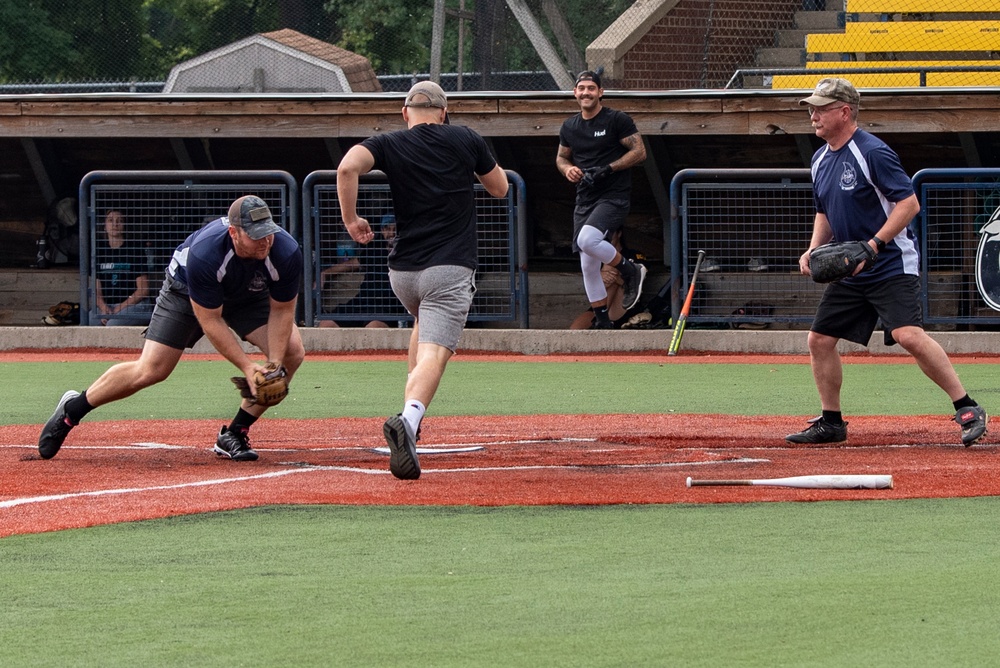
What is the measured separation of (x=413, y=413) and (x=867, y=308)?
2.54 m

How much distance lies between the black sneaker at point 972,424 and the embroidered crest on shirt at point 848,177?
1.23m

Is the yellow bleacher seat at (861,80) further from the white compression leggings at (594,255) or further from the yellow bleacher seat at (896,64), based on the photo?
the white compression leggings at (594,255)

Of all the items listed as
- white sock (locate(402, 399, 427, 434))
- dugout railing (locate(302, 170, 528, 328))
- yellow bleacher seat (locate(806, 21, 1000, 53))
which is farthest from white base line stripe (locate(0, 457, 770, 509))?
yellow bleacher seat (locate(806, 21, 1000, 53))

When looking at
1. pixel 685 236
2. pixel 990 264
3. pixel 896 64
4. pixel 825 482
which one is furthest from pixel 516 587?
pixel 896 64

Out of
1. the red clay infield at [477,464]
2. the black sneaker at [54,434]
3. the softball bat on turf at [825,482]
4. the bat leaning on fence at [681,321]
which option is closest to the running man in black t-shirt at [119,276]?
the bat leaning on fence at [681,321]

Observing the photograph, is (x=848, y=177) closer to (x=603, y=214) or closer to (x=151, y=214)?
(x=603, y=214)

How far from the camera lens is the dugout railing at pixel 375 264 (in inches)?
557

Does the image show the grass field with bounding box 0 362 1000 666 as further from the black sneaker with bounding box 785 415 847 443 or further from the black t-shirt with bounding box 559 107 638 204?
the black t-shirt with bounding box 559 107 638 204

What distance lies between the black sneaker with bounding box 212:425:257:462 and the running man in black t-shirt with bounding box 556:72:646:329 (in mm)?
5943

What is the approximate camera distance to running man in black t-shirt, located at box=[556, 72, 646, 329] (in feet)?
42.2

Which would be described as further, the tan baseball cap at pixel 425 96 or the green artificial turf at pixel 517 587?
the tan baseball cap at pixel 425 96

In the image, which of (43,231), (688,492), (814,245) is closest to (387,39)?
(43,231)

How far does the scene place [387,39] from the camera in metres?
17.4

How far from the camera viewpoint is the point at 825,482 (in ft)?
20.0
